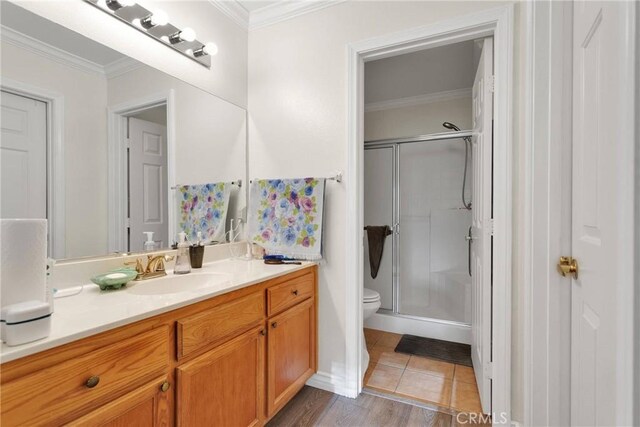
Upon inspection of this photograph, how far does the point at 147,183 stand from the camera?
1600mm

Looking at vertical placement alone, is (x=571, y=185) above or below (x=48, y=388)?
above

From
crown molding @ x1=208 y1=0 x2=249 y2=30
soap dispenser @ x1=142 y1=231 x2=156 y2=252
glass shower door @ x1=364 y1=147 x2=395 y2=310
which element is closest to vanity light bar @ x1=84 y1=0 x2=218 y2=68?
crown molding @ x1=208 y1=0 x2=249 y2=30

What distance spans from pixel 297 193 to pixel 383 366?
4.55 feet

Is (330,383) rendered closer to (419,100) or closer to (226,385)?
(226,385)

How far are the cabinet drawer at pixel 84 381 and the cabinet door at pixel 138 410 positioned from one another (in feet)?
0.07

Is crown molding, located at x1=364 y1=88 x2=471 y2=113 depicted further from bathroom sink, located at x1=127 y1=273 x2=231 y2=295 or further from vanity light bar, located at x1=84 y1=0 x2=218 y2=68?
bathroom sink, located at x1=127 y1=273 x2=231 y2=295

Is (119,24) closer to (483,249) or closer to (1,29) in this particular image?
(1,29)

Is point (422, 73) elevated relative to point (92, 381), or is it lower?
elevated

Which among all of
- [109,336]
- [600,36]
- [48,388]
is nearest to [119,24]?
[109,336]

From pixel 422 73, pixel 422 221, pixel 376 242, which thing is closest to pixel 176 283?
pixel 376 242

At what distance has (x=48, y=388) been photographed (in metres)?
0.74

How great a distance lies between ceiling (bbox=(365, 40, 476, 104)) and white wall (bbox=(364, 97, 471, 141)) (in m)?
0.15

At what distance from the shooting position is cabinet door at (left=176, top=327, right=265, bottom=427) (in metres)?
1.10

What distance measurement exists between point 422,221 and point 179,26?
2524 millimetres
